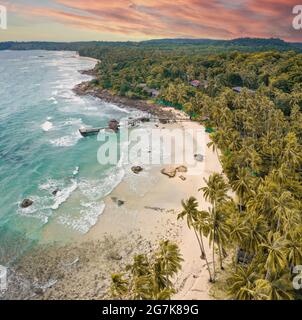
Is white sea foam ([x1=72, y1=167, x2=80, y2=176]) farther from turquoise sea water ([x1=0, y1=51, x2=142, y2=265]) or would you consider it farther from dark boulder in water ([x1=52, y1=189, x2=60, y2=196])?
dark boulder in water ([x1=52, y1=189, x2=60, y2=196])

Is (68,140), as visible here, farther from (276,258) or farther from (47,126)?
(276,258)

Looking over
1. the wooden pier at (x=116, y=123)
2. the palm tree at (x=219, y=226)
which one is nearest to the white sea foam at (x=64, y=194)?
the wooden pier at (x=116, y=123)

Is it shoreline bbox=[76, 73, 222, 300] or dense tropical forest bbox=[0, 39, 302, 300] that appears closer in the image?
dense tropical forest bbox=[0, 39, 302, 300]

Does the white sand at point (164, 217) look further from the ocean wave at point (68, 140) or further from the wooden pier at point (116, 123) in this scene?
the wooden pier at point (116, 123)

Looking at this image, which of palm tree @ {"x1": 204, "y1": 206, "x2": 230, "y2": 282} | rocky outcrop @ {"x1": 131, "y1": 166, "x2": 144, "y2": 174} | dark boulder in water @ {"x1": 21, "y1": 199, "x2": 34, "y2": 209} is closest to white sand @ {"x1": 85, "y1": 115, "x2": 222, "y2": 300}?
rocky outcrop @ {"x1": 131, "y1": 166, "x2": 144, "y2": 174}

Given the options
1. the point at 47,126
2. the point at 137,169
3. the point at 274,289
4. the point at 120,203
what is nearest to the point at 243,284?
the point at 274,289

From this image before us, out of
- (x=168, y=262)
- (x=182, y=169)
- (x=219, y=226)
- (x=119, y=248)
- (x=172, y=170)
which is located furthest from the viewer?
(x=182, y=169)

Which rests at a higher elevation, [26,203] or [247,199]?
[247,199]
